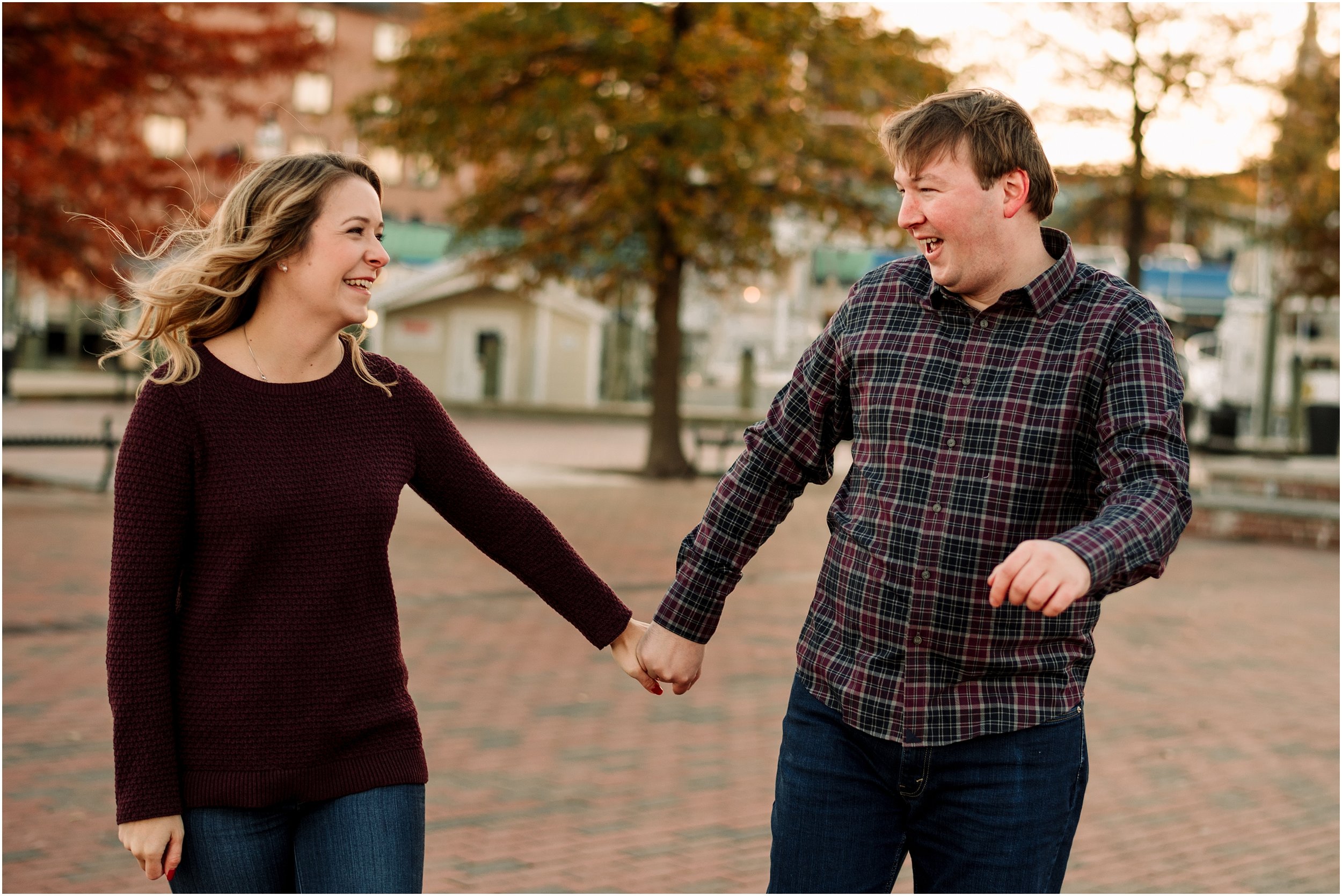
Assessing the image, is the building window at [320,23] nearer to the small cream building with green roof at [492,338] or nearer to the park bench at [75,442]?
the park bench at [75,442]

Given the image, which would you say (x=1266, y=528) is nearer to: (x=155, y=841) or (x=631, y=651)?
(x=631, y=651)

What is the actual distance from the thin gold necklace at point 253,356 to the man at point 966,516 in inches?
40.4

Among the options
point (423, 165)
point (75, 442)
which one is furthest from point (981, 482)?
point (423, 165)

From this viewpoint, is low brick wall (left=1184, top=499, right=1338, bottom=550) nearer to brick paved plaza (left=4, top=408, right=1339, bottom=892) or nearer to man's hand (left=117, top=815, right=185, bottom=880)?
brick paved plaza (left=4, top=408, right=1339, bottom=892)

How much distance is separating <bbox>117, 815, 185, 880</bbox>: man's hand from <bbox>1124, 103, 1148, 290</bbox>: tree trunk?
2068 centimetres

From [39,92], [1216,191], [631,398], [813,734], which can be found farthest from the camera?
[631,398]

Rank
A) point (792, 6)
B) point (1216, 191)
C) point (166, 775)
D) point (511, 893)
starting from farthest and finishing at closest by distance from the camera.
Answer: point (1216, 191) < point (792, 6) < point (511, 893) < point (166, 775)

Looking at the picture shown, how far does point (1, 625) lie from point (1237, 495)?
14.7m

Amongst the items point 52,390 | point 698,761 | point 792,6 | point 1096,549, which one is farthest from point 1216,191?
point 52,390

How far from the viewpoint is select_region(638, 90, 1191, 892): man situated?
252 centimetres

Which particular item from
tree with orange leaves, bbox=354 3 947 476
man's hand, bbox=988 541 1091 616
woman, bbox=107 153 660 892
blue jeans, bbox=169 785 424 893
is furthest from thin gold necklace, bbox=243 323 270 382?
tree with orange leaves, bbox=354 3 947 476

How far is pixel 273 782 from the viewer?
2.49m

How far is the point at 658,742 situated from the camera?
6668mm

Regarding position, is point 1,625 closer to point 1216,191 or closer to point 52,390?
point 1216,191
